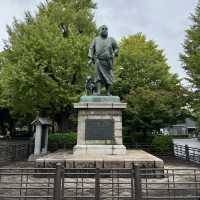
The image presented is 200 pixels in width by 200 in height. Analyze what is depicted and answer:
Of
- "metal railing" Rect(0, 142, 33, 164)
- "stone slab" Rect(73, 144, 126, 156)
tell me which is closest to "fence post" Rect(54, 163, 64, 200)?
"stone slab" Rect(73, 144, 126, 156)

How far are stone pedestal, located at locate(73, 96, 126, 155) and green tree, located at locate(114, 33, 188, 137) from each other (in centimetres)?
743

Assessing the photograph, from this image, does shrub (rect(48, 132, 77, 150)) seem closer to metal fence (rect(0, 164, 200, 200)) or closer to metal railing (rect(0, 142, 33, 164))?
metal railing (rect(0, 142, 33, 164))

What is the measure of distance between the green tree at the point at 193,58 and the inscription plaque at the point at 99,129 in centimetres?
883

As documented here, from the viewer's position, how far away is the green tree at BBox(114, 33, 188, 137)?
719 inches

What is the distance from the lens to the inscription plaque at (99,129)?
35.1 feet

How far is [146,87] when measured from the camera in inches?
882

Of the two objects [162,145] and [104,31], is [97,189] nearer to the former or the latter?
[104,31]

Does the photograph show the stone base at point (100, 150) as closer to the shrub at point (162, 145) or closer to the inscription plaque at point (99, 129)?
the inscription plaque at point (99, 129)

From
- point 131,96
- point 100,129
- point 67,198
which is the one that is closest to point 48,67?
point 131,96

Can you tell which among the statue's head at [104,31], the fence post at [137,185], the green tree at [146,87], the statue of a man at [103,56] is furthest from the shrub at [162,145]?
the fence post at [137,185]

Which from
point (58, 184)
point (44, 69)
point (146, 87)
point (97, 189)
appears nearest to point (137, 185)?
point (97, 189)

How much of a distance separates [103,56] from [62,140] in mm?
8829

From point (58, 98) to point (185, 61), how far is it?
33.2 feet

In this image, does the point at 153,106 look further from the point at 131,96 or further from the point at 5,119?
the point at 5,119
